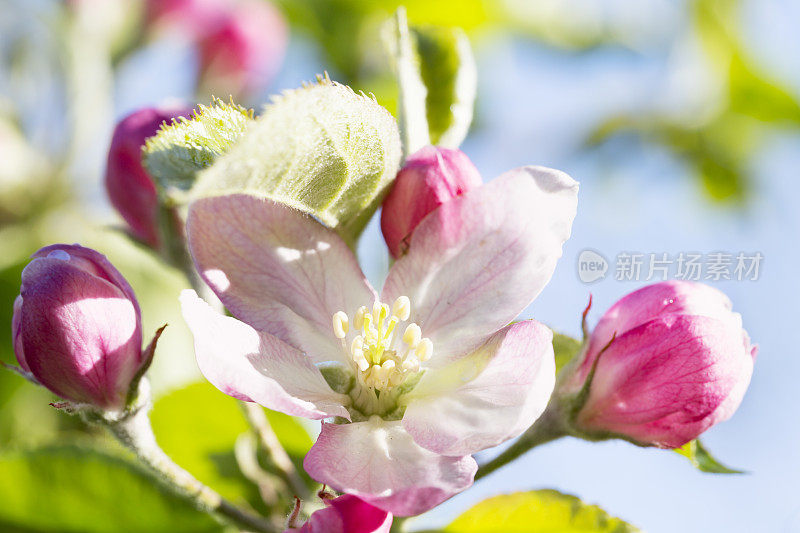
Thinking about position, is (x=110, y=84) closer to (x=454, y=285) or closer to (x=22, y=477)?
(x=22, y=477)

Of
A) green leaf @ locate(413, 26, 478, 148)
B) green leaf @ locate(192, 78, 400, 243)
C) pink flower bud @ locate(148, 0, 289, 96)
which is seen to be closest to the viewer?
green leaf @ locate(192, 78, 400, 243)

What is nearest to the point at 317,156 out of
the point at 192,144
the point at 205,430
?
the point at 192,144

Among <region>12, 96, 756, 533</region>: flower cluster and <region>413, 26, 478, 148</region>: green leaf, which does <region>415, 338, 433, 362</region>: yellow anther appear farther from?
<region>413, 26, 478, 148</region>: green leaf

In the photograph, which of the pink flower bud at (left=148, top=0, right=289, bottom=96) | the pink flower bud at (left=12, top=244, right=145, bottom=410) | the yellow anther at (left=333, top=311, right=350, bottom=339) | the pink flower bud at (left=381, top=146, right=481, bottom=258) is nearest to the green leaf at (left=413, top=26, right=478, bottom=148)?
the pink flower bud at (left=381, top=146, right=481, bottom=258)

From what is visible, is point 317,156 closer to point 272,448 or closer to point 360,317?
point 360,317

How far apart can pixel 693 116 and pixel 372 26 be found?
1335mm

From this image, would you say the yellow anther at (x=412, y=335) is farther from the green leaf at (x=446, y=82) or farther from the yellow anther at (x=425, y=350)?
the green leaf at (x=446, y=82)

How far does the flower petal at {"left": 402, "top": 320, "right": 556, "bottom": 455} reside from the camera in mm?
1003

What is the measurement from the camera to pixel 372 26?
301 cm

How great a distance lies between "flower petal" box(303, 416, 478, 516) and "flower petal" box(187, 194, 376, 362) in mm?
169

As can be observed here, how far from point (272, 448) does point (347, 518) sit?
469 millimetres

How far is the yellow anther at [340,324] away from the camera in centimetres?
120

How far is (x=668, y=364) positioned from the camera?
1.09m

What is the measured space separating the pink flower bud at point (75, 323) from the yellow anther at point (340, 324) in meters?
0.26
